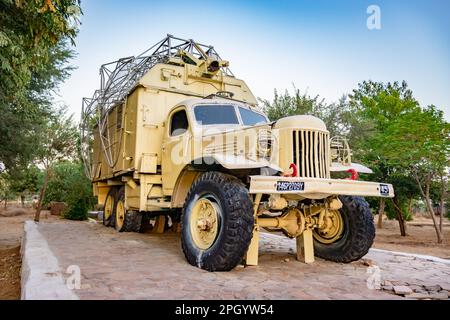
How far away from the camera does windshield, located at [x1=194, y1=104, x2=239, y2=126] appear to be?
19.9 ft

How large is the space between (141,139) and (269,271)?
3.76 metres

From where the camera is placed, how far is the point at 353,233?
5.12 meters

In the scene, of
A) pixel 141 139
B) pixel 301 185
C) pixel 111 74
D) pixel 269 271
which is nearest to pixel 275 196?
pixel 301 185

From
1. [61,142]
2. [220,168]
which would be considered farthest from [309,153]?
[61,142]

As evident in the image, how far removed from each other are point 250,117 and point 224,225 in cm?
274

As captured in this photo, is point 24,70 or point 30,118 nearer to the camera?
point 24,70

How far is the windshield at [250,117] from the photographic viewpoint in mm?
6211

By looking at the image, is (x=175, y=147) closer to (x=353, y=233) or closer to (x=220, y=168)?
(x=220, y=168)

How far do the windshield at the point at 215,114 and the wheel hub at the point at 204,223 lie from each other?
173 cm

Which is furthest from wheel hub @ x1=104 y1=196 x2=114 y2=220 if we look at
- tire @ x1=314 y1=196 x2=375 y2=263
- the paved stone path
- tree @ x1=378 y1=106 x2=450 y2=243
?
tree @ x1=378 y1=106 x2=450 y2=243

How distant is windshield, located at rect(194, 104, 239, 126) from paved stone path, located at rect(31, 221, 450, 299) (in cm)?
226
